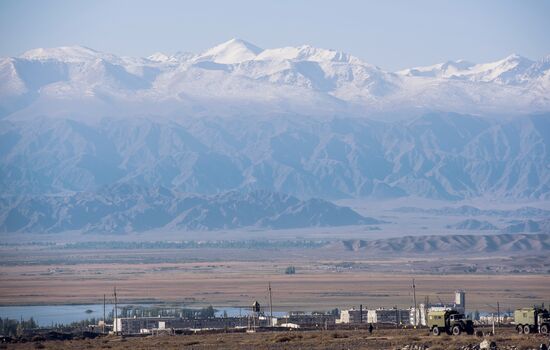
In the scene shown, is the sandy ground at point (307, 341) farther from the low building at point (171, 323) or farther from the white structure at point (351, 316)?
the white structure at point (351, 316)

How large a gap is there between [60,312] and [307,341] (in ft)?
171

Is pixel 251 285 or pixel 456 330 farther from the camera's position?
pixel 251 285

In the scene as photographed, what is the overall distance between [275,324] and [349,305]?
86.0 ft

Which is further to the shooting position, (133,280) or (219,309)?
(133,280)

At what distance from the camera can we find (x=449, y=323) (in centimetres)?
6381

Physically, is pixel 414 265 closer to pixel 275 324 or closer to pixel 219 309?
pixel 219 309

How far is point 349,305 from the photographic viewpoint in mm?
109562

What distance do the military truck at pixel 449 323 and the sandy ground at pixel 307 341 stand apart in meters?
0.62

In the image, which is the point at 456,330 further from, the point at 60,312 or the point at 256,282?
the point at 256,282

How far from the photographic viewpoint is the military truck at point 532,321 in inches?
2494

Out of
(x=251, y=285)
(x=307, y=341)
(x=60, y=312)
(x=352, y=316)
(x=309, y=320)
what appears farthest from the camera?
(x=251, y=285)

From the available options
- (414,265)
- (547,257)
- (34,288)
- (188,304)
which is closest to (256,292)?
(188,304)

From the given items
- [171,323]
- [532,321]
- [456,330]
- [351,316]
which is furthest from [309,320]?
[532,321]

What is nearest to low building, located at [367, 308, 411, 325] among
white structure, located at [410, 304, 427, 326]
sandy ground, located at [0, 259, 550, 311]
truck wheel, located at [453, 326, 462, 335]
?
white structure, located at [410, 304, 427, 326]
